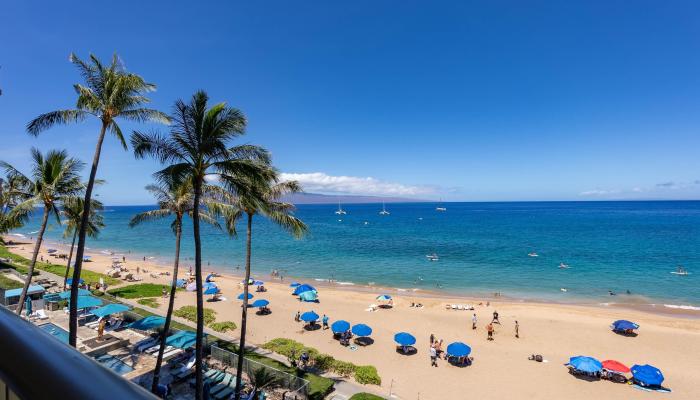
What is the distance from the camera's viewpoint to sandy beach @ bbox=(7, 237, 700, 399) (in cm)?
1912

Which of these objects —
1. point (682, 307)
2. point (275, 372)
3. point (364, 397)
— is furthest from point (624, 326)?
point (275, 372)

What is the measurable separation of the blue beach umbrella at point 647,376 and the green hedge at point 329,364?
14.0 m

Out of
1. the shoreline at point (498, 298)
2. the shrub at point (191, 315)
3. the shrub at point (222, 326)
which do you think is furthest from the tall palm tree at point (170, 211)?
the shoreline at point (498, 298)

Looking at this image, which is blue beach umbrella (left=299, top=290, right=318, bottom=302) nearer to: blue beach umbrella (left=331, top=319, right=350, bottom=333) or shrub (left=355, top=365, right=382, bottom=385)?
blue beach umbrella (left=331, top=319, right=350, bottom=333)

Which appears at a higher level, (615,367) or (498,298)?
(615,367)

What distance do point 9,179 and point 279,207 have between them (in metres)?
15.2

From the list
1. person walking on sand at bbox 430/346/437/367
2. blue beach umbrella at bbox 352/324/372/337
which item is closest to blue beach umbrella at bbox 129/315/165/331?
blue beach umbrella at bbox 352/324/372/337

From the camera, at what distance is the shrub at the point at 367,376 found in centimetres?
1841

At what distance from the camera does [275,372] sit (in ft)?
55.6

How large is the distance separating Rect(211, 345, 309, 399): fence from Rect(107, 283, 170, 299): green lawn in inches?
726

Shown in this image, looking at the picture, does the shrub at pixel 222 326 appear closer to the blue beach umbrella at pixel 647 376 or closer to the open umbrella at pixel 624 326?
the blue beach umbrella at pixel 647 376

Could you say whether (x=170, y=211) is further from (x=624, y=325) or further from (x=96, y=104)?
(x=624, y=325)

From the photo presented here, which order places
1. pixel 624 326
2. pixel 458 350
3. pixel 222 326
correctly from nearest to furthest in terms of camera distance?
pixel 458 350, pixel 222 326, pixel 624 326

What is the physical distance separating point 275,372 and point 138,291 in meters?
24.7
